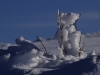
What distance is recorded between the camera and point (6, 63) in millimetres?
5703

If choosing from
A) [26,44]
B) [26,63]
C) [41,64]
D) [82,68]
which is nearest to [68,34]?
[26,44]

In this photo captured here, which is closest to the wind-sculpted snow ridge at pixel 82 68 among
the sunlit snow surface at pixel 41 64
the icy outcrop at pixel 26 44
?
the sunlit snow surface at pixel 41 64

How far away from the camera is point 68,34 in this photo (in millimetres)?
7574

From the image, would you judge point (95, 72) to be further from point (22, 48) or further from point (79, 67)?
point (22, 48)

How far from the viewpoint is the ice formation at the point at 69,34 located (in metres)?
7.21

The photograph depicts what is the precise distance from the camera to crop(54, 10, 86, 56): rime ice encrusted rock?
7.21 meters

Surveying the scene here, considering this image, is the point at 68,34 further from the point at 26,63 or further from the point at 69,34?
the point at 26,63

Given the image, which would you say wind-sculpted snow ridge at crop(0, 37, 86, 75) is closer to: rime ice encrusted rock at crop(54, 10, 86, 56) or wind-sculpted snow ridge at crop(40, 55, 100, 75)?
wind-sculpted snow ridge at crop(40, 55, 100, 75)

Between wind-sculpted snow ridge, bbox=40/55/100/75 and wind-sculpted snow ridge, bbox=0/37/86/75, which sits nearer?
wind-sculpted snow ridge, bbox=40/55/100/75

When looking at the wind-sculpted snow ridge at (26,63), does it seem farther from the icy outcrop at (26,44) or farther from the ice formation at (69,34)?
the ice formation at (69,34)

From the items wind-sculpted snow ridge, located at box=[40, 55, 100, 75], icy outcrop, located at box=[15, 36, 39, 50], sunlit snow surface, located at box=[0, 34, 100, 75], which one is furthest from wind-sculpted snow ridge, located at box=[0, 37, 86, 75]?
icy outcrop, located at box=[15, 36, 39, 50]

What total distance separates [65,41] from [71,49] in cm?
25

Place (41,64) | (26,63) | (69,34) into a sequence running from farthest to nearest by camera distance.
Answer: (69,34)
(41,64)
(26,63)

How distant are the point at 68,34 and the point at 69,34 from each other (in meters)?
0.13
